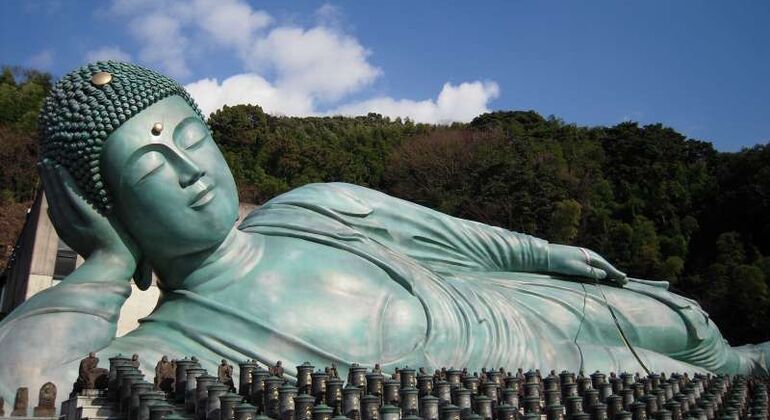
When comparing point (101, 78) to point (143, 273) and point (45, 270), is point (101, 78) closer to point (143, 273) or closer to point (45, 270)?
point (143, 273)

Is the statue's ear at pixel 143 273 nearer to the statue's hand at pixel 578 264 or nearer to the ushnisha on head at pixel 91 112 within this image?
the ushnisha on head at pixel 91 112

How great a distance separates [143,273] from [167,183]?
0.77 metres

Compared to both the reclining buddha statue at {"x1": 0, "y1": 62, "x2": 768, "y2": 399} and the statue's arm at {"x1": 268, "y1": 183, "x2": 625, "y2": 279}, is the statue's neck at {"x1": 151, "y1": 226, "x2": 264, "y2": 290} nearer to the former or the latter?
the reclining buddha statue at {"x1": 0, "y1": 62, "x2": 768, "y2": 399}

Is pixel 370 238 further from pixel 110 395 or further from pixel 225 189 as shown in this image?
pixel 110 395

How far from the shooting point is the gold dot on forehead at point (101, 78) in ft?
17.2

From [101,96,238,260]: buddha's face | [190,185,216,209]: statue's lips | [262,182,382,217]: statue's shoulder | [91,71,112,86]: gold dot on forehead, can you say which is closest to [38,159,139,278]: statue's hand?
[101,96,238,260]: buddha's face

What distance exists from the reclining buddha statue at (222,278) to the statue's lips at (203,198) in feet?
0.05

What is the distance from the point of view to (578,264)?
7.09 m

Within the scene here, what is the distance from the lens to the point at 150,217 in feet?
16.9

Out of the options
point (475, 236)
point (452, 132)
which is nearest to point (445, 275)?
point (475, 236)

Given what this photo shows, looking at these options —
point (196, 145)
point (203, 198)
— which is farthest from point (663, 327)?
point (196, 145)

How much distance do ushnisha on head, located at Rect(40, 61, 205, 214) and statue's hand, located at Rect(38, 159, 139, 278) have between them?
6 centimetres

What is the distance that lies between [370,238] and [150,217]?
1.90 m

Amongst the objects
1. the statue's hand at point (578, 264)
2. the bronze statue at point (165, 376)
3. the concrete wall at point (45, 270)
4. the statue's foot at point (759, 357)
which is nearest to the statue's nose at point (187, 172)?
the bronze statue at point (165, 376)
